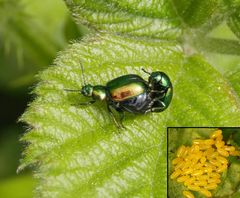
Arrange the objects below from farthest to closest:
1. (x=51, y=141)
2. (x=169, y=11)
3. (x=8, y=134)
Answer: (x=8, y=134), (x=169, y=11), (x=51, y=141)

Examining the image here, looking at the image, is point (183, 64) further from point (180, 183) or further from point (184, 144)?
point (180, 183)

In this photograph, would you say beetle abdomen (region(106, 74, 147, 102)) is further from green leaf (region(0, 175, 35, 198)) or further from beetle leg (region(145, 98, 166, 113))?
green leaf (region(0, 175, 35, 198))

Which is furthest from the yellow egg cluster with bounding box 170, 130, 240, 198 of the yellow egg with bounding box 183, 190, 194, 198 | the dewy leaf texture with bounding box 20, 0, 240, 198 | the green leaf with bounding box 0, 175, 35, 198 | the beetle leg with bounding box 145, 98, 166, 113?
the green leaf with bounding box 0, 175, 35, 198

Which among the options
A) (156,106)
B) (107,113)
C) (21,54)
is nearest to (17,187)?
(21,54)

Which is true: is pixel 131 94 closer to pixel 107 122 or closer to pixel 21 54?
pixel 107 122

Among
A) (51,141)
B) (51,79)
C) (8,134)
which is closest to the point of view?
(51,141)

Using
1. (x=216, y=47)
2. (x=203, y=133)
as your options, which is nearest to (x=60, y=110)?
(x=203, y=133)
